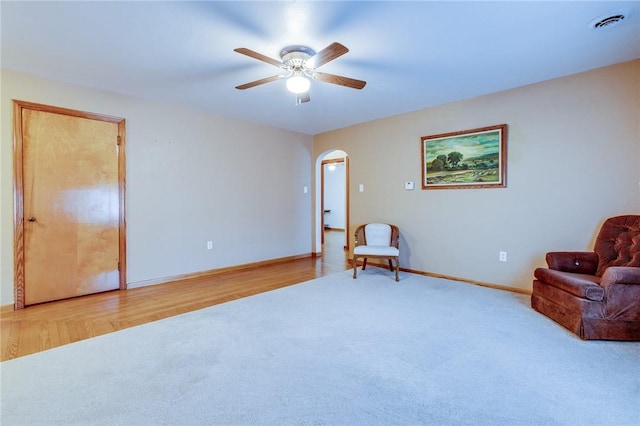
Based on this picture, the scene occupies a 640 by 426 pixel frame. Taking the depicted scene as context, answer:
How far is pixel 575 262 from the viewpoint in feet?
9.53

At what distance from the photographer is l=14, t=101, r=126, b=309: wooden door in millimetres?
3092

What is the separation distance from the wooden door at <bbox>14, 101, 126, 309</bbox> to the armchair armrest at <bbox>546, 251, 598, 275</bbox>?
4.83 meters

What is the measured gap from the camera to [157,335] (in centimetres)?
243

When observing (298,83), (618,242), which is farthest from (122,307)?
(618,242)

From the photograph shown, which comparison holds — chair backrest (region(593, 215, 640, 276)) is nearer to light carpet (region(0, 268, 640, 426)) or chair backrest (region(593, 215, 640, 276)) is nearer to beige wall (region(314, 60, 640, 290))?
beige wall (region(314, 60, 640, 290))

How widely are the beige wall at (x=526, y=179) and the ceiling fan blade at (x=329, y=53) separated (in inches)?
96.2

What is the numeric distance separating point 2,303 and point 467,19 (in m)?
4.87

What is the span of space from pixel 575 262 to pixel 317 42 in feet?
10.4

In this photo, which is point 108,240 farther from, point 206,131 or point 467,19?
point 467,19

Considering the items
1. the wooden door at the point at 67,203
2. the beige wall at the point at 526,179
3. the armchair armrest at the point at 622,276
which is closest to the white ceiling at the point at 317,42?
the beige wall at the point at 526,179

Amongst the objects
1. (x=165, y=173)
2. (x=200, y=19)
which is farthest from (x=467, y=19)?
(x=165, y=173)

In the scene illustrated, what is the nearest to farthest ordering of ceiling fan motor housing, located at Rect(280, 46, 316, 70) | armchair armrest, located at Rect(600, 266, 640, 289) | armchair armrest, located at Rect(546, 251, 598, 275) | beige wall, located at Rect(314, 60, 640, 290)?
armchair armrest, located at Rect(600, 266, 640, 289)
ceiling fan motor housing, located at Rect(280, 46, 316, 70)
armchair armrest, located at Rect(546, 251, 598, 275)
beige wall, located at Rect(314, 60, 640, 290)

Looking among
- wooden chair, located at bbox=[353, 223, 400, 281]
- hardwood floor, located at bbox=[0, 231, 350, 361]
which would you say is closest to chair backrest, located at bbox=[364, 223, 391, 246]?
wooden chair, located at bbox=[353, 223, 400, 281]

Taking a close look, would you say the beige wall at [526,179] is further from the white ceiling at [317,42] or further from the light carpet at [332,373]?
the light carpet at [332,373]
